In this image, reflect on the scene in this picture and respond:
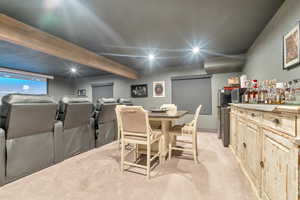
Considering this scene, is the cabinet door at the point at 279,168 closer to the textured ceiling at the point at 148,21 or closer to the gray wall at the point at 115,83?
the textured ceiling at the point at 148,21

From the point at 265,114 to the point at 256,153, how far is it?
0.48m

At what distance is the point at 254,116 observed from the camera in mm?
1528

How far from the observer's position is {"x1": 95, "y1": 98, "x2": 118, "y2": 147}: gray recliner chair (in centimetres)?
313

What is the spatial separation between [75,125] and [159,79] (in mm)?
3693

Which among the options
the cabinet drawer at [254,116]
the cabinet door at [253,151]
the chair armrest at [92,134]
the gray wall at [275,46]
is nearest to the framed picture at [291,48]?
the gray wall at [275,46]

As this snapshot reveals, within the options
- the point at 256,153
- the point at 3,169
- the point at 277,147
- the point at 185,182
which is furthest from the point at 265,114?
the point at 3,169

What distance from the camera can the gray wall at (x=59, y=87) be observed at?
20.9 feet

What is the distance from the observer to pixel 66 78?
703cm

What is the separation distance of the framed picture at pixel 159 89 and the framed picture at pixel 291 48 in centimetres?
387

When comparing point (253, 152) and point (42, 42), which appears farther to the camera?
point (42, 42)

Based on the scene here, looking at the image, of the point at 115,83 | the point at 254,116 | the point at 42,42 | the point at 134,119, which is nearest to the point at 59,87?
the point at 115,83

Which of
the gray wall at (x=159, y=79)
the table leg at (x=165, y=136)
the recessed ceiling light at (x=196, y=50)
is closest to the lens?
A: the table leg at (x=165, y=136)

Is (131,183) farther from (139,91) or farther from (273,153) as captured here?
(139,91)

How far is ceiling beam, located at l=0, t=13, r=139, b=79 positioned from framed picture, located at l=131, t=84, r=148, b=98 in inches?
81.3
